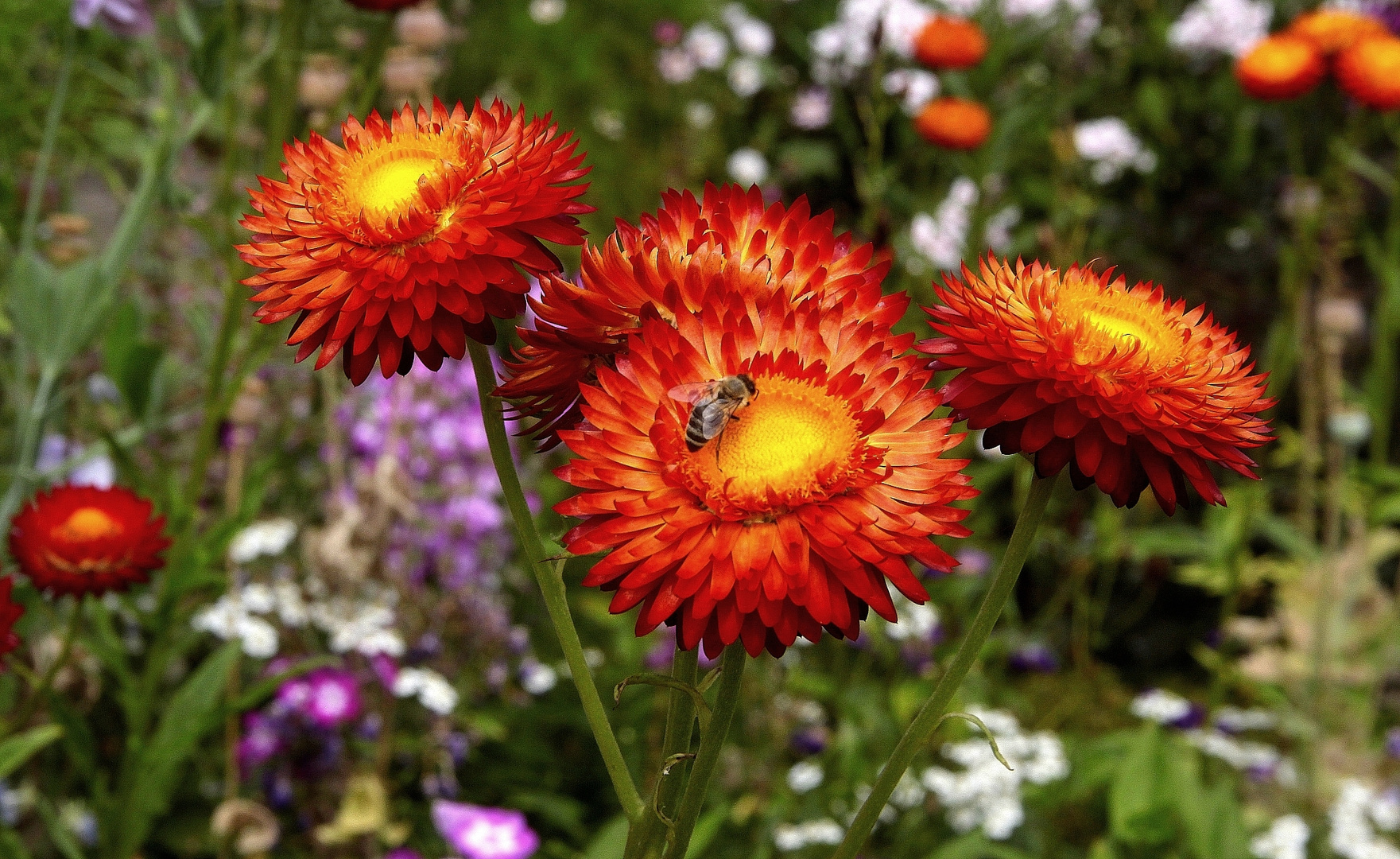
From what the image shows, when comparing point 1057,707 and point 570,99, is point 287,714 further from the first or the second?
point 570,99

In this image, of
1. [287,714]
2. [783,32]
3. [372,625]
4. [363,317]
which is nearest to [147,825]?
[287,714]

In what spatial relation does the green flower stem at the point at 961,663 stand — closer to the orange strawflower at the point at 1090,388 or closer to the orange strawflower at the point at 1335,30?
the orange strawflower at the point at 1090,388

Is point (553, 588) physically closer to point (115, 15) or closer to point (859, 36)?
point (115, 15)

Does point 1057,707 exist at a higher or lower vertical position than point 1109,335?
lower

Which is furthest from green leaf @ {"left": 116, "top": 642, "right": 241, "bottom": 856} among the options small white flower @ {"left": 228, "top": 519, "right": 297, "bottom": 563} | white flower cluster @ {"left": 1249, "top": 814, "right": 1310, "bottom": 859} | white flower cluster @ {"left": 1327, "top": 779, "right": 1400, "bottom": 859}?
white flower cluster @ {"left": 1327, "top": 779, "right": 1400, "bottom": 859}

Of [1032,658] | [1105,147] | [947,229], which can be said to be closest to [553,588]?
[1032,658]

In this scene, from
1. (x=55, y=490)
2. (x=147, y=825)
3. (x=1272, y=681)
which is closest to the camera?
(x=55, y=490)

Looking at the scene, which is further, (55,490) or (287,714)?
(287,714)

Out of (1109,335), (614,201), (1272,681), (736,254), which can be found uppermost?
(614,201)
